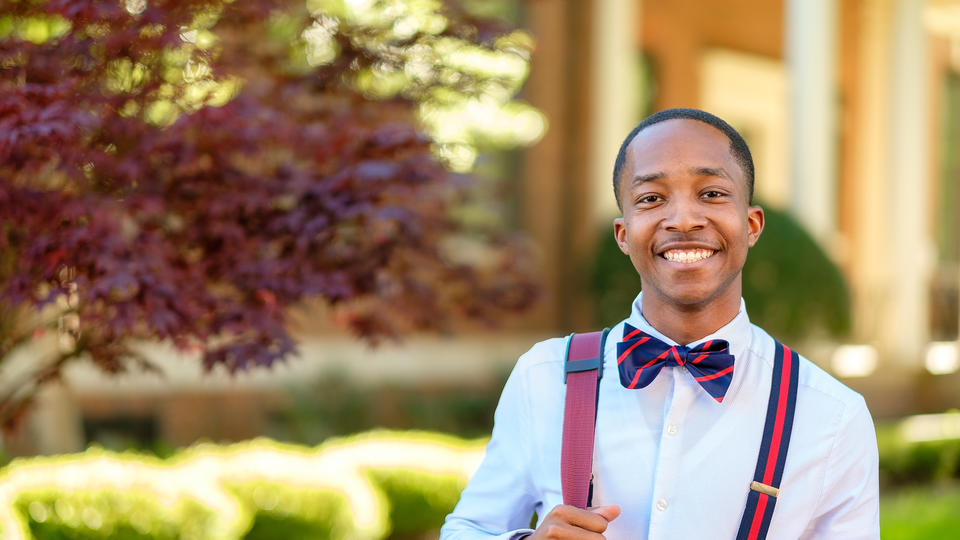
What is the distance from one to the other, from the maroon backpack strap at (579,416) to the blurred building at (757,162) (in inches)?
227

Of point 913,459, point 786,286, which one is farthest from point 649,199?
point 913,459

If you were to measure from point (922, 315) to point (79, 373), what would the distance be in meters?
8.28

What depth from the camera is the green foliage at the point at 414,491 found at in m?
6.29

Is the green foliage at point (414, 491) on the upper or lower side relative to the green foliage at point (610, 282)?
lower

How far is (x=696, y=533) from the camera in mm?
1861

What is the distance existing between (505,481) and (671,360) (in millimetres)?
372

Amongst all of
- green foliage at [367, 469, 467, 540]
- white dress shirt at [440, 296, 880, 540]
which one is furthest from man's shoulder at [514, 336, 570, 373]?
green foliage at [367, 469, 467, 540]

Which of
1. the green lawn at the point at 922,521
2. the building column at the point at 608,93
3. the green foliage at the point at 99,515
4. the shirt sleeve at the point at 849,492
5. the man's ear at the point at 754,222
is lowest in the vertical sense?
the green foliage at the point at 99,515

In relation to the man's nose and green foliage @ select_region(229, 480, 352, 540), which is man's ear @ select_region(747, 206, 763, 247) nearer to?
the man's nose

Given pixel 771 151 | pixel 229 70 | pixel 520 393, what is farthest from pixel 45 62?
pixel 771 151

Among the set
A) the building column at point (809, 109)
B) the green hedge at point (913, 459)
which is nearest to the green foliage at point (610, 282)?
the building column at point (809, 109)

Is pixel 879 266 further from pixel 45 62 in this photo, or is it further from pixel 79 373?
pixel 45 62

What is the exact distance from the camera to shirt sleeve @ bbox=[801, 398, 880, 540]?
1854 mm

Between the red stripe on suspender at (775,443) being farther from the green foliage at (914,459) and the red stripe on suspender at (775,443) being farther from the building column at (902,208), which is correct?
the building column at (902,208)
